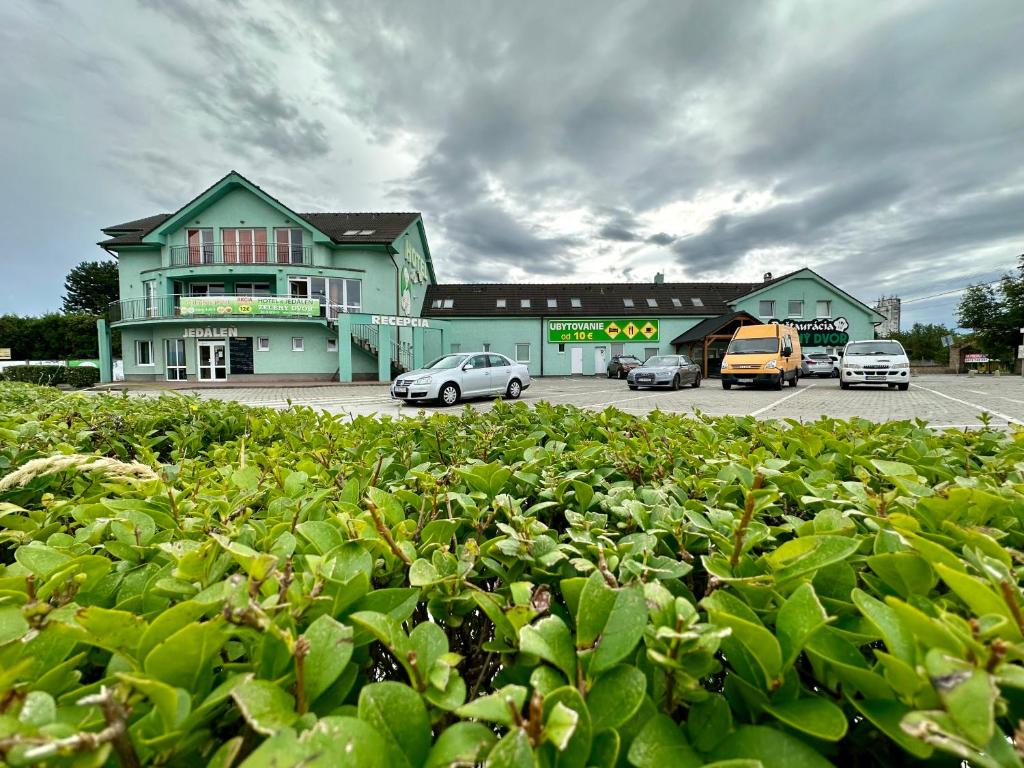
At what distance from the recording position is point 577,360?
1463 inches

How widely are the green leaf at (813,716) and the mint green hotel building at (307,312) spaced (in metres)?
25.6

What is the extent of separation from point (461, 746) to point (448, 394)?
1441cm

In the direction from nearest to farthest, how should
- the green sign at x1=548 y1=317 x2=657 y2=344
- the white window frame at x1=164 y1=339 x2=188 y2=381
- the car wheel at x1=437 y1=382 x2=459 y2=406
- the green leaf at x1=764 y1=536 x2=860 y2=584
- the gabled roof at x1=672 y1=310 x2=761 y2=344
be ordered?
the green leaf at x1=764 y1=536 x2=860 y2=584
the car wheel at x1=437 y1=382 x2=459 y2=406
the white window frame at x1=164 y1=339 x2=188 y2=381
the gabled roof at x1=672 y1=310 x2=761 y2=344
the green sign at x1=548 y1=317 x2=657 y2=344

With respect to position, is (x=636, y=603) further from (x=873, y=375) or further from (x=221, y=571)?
(x=873, y=375)

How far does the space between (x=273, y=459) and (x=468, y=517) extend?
1053 millimetres

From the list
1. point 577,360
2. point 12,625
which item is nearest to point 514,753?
point 12,625

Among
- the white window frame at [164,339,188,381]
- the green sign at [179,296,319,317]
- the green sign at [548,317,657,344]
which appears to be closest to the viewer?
the green sign at [179,296,319,317]

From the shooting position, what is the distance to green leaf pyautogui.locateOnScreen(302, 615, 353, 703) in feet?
1.91

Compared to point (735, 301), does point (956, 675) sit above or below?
below

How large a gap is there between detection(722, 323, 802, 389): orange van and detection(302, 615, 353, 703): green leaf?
20219 mm

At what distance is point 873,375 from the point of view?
1772cm

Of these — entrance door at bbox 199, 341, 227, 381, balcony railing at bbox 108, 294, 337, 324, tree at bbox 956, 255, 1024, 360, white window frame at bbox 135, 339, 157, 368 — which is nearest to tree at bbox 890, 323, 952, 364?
tree at bbox 956, 255, 1024, 360

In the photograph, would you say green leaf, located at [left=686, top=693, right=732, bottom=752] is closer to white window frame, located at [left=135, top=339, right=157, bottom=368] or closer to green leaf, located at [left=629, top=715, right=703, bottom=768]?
green leaf, located at [left=629, top=715, right=703, bottom=768]

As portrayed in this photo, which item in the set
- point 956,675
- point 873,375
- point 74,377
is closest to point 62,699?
point 956,675
